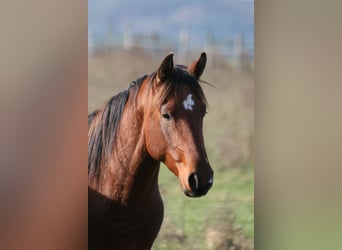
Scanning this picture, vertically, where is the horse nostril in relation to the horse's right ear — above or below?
below

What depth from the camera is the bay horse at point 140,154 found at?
85.2 inches

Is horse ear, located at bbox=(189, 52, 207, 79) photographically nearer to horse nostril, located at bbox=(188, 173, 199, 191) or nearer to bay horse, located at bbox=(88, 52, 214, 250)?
bay horse, located at bbox=(88, 52, 214, 250)

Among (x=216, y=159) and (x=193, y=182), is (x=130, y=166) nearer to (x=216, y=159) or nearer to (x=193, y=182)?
(x=193, y=182)

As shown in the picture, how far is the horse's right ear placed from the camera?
219 cm

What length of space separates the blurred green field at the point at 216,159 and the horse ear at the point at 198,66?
0.10 ft

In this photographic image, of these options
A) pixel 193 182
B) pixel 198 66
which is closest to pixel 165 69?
pixel 198 66

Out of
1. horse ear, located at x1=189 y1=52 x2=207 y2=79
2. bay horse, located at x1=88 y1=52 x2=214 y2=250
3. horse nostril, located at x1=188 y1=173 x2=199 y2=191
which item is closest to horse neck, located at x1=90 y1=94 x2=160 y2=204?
bay horse, located at x1=88 y1=52 x2=214 y2=250

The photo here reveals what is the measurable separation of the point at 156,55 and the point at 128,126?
36 centimetres

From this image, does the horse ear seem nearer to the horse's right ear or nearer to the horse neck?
the horse's right ear

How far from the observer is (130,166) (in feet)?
7.20

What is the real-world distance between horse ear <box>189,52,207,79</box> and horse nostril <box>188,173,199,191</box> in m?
0.47

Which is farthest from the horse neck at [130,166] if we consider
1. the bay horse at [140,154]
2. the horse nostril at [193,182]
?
the horse nostril at [193,182]
